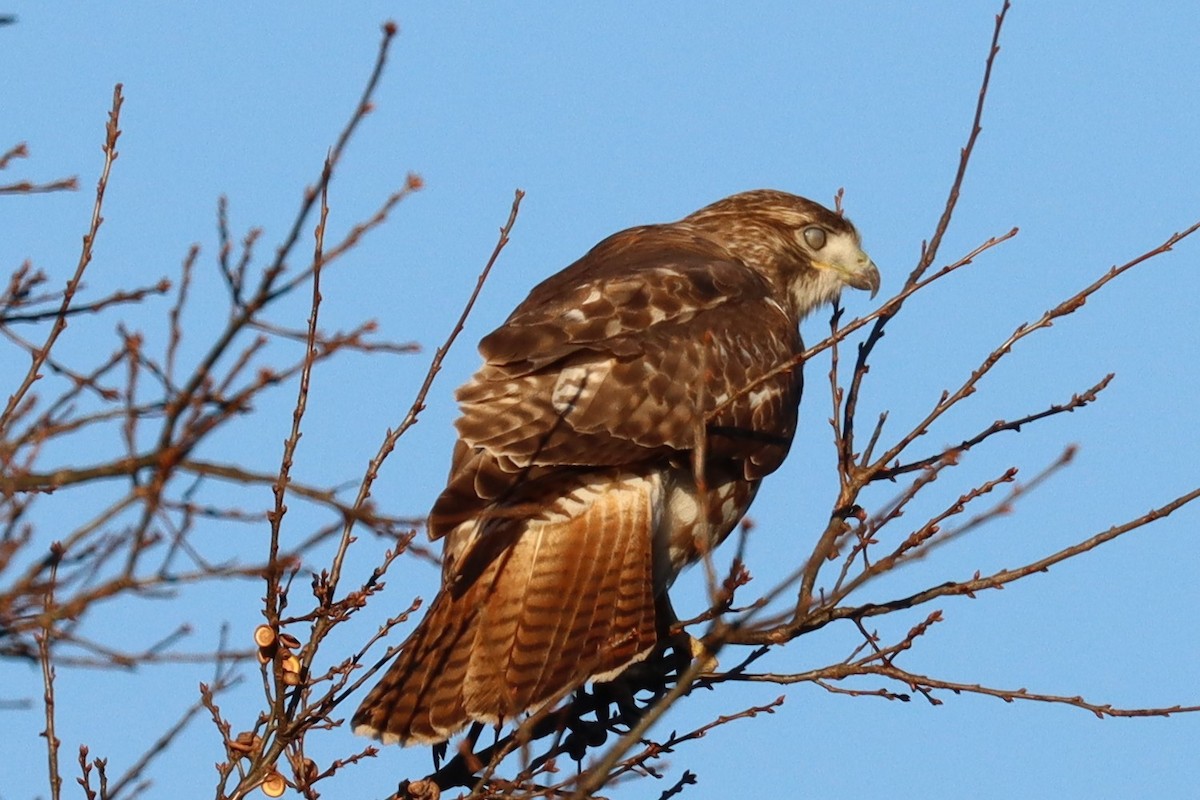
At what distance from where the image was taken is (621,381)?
21.4ft

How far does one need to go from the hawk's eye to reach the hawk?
1154 mm

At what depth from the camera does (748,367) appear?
275 inches

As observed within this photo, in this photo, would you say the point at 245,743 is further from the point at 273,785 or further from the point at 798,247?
the point at 798,247

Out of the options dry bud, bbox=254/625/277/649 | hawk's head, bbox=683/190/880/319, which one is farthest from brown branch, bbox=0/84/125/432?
hawk's head, bbox=683/190/880/319

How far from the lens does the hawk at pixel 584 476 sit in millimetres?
5895

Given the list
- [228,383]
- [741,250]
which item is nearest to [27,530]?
[228,383]

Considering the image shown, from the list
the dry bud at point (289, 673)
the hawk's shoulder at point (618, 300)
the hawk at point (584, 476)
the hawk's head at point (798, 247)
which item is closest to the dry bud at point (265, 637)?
the dry bud at point (289, 673)

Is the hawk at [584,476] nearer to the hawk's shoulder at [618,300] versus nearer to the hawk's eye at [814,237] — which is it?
the hawk's shoulder at [618,300]

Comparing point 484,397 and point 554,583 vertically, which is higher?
point 484,397

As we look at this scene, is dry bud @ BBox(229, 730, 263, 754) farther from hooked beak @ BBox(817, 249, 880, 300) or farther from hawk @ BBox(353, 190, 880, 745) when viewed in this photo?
hooked beak @ BBox(817, 249, 880, 300)

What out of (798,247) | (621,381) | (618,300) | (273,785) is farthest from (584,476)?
(798,247)

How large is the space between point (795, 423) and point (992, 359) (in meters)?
2.04

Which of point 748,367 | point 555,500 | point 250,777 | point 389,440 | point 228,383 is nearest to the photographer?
point 228,383

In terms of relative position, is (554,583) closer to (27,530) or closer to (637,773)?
(637,773)
